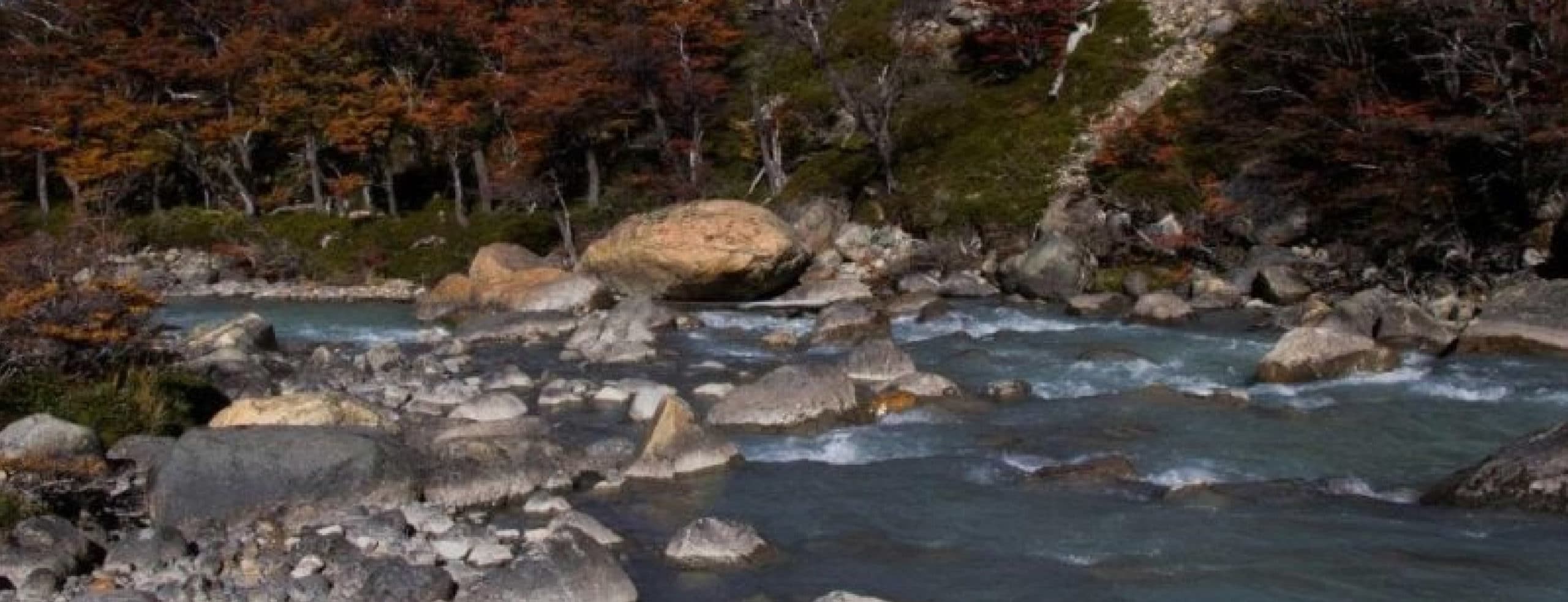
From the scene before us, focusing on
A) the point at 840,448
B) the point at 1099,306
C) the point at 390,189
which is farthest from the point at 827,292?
the point at 390,189

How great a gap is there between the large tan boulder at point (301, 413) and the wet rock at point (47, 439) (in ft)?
5.62

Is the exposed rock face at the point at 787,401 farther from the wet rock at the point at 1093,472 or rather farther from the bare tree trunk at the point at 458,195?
the bare tree trunk at the point at 458,195

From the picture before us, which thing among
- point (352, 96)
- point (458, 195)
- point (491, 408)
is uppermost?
point (352, 96)

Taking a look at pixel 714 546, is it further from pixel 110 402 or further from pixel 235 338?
pixel 235 338

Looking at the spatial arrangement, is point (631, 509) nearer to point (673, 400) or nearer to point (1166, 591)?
point (673, 400)

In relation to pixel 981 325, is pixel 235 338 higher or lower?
higher

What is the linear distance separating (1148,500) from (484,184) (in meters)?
36.3

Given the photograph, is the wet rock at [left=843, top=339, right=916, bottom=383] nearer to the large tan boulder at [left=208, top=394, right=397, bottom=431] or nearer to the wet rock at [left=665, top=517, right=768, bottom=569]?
the large tan boulder at [left=208, top=394, right=397, bottom=431]

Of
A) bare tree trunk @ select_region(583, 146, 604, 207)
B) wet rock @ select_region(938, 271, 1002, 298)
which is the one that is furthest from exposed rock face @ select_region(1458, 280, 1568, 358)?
bare tree trunk @ select_region(583, 146, 604, 207)

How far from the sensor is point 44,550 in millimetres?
11031

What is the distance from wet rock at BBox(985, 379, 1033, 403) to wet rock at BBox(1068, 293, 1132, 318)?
Result: 26.7 ft

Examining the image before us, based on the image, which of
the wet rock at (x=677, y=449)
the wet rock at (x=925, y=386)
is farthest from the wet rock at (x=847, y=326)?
the wet rock at (x=677, y=449)

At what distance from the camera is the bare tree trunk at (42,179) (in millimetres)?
52406

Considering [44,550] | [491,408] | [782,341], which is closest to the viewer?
[44,550]
